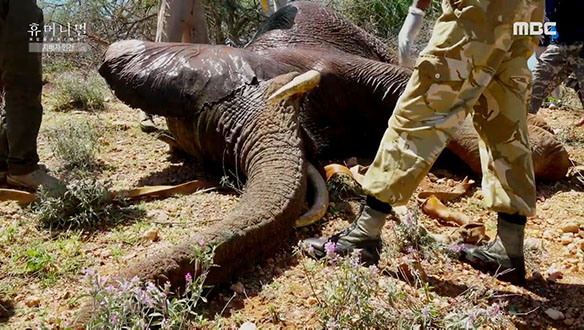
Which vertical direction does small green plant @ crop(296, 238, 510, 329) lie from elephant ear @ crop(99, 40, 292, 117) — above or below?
below

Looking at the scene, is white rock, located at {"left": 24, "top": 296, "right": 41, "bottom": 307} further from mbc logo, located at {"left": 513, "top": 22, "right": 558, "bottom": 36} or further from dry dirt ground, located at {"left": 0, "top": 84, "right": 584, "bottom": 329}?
mbc logo, located at {"left": 513, "top": 22, "right": 558, "bottom": 36}

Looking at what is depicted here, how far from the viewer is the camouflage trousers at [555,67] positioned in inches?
199

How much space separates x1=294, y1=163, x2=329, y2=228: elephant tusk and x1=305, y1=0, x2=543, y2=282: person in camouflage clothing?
43 centimetres

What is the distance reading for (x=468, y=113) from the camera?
2.66 meters

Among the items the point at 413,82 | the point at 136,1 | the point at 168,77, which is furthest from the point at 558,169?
the point at 136,1

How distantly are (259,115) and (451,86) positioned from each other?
1391 millimetres

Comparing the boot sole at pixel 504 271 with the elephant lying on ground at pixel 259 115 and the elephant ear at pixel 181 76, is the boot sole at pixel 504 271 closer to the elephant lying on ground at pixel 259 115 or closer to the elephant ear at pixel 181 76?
the elephant lying on ground at pixel 259 115

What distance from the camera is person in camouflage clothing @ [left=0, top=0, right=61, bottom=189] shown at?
152 inches

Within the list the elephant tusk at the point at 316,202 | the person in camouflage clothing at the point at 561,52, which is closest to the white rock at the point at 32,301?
the elephant tusk at the point at 316,202

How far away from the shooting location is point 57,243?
321 cm

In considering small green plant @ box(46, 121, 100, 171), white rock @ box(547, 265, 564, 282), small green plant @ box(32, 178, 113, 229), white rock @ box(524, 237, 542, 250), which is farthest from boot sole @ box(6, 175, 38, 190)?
white rock @ box(547, 265, 564, 282)

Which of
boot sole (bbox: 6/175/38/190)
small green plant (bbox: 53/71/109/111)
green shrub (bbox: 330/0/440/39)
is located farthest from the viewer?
green shrub (bbox: 330/0/440/39)

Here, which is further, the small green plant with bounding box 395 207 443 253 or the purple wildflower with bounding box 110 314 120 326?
the small green plant with bounding box 395 207 443 253

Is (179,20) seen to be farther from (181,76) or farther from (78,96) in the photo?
(181,76)
